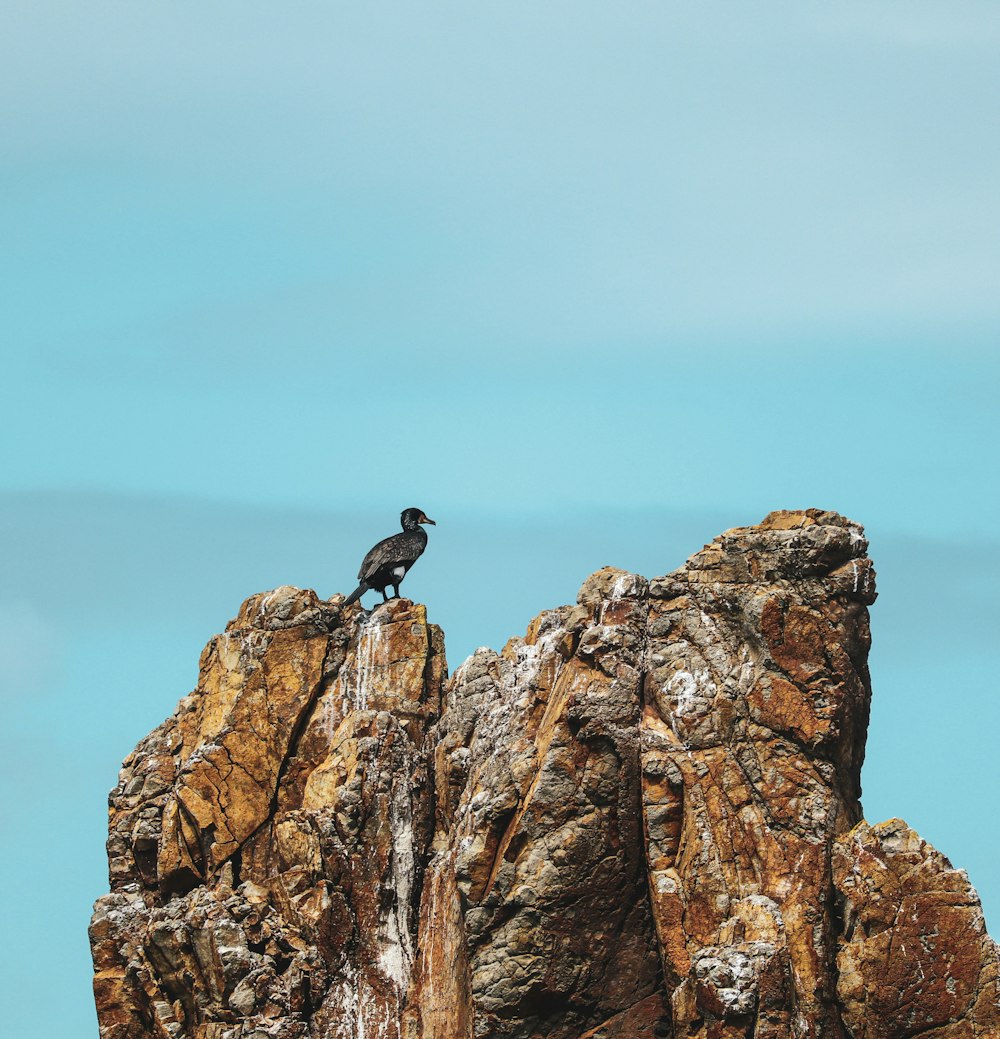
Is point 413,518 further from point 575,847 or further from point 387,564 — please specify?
point 575,847

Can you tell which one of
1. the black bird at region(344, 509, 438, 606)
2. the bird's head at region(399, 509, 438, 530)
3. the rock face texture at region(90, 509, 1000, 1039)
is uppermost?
the bird's head at region(399, 509, 438, 530)

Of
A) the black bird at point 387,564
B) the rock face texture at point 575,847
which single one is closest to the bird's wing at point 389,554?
the black bird at point 387,564

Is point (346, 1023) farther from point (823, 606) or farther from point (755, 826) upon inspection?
point (823, 606)

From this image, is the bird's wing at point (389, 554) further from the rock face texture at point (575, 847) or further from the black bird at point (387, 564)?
the rock face texture at point (575, 847)

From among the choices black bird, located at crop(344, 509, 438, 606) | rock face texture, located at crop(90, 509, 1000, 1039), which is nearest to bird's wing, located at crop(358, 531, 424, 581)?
black bird, located at crop(344, 509, 438, 606)

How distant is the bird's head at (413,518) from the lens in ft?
206

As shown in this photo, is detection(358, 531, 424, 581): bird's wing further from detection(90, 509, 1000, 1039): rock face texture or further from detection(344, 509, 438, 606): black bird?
detection(90, 509, 1000, 1039): rock face texture

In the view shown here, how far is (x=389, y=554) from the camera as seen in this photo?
6081 cm

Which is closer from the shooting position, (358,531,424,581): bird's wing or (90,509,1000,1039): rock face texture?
(90,509,1000,1039): rock face texture

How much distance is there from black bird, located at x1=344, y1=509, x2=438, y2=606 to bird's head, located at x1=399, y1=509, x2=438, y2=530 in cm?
122

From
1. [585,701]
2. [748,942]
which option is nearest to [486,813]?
[585,701]

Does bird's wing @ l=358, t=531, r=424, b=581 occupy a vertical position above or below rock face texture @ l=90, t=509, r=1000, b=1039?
above

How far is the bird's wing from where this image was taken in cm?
6072

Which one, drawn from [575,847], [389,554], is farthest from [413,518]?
[575,847]
